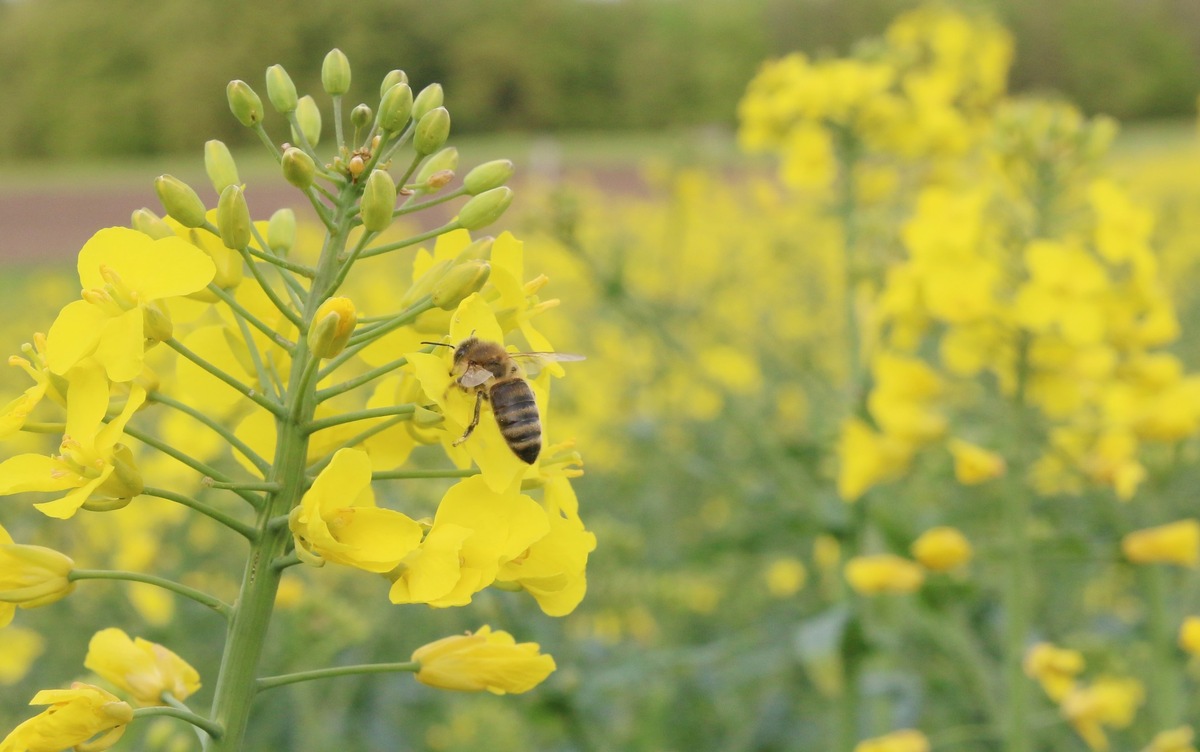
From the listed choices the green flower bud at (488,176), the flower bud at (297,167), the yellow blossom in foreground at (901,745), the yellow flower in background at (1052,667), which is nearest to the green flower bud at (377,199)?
the flower bud at (297,167)

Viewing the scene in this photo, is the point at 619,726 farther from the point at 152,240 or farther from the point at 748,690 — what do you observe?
the point at 152,240

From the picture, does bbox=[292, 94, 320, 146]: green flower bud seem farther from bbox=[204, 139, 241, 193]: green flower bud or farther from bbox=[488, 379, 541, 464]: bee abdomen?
bbox=[488, 379, 541, 464]: bee abdomen

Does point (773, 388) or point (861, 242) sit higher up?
point (861, 242)

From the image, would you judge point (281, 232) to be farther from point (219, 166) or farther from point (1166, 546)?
point (1166, 546)

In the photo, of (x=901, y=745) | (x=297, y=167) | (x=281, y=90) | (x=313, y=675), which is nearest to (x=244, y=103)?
(x=281, y=90)

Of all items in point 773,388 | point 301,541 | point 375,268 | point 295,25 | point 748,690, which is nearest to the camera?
point 301,541

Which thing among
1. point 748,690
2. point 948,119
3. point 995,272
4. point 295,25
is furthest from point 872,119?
point 295,25
